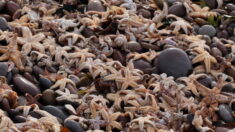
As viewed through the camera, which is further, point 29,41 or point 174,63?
point 29,41

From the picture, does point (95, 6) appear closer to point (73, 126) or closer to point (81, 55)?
point (81, 55)

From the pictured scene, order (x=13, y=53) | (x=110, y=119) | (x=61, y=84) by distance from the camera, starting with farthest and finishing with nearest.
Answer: (x=13, y=53) → (x=61, y=84) → (x=110, y=119)

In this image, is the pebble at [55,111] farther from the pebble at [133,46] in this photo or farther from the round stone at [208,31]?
the round stone at [208,31]

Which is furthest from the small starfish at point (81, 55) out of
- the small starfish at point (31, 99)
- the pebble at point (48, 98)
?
the small starfish at point (31, 99)

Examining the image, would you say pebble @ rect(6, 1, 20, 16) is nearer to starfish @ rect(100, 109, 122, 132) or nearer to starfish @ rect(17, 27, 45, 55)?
starfish @ rect(17, 27, 45, 55)

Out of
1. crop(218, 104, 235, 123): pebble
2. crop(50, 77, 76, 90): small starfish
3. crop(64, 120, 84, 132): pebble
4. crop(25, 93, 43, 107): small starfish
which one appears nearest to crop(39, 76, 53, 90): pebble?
crop(50, 77, 76, 90): small starfish

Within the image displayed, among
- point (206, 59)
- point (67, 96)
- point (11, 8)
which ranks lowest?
point (67, 96)

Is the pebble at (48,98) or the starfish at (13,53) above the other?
the starfish at (13,53)

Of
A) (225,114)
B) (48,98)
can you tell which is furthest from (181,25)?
(48,98)
